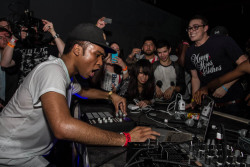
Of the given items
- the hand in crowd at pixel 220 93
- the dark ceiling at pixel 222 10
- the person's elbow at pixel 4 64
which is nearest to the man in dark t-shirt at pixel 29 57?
the person's elbow at pixel 4 64

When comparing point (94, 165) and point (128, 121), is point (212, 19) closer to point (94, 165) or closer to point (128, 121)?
point (128, 121)

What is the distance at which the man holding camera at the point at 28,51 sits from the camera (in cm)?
249

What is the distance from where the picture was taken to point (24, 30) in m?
2.61

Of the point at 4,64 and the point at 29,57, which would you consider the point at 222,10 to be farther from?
the point at 4,64

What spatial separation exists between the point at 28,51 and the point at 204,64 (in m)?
2.83

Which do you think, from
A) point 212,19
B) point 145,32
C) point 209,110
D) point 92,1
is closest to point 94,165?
point 209,110

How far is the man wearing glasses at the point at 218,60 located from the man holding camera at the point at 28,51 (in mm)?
2125

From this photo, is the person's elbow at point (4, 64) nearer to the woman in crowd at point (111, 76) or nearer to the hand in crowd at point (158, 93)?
the woman in crowd at point (111, 76)

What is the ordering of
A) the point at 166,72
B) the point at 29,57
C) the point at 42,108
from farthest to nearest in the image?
1. the point at 166,72
2. the point at 29,57
3. the point at 42,108

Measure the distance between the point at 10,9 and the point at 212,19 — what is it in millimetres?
8243

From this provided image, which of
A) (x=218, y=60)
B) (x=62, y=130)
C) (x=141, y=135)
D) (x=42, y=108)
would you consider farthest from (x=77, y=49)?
(x=218, y=60)

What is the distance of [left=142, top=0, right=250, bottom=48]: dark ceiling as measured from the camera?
7.15 meters

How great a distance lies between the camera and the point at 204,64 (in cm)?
255

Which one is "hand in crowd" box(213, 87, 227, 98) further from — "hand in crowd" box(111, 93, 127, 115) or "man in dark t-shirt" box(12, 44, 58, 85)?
"man in dark t-shirt" box(12, 44, 58, 85)
